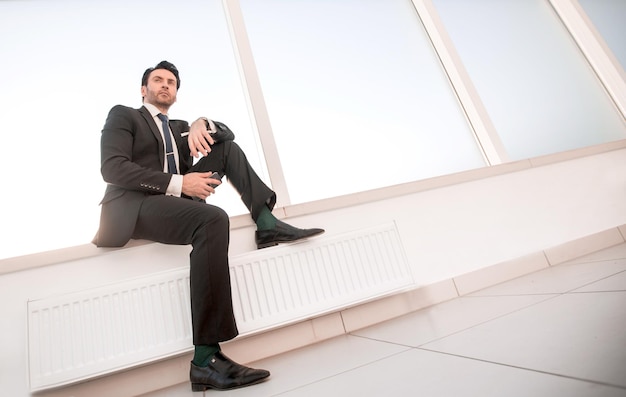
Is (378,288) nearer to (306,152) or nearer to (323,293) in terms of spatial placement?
(323,293)

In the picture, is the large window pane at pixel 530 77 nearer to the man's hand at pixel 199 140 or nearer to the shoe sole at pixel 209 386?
the man's hand at pixel 199 140

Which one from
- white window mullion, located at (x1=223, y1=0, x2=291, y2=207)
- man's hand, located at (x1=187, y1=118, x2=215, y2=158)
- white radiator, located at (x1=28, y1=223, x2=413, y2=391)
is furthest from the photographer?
white window mullion, located at (x1=223, y1=0, x2=291, y2=207)

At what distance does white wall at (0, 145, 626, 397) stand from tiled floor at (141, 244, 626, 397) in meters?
0.42

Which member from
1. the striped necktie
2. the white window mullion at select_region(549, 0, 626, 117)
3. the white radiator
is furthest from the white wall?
the white window mullion at select_region(549, 0, 626, 117)

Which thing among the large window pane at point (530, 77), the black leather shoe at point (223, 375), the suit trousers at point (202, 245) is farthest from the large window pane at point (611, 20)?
the black leather shoe at point (223, 375)

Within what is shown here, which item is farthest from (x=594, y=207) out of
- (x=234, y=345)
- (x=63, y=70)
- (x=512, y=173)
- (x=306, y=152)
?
(x=63, y=70)

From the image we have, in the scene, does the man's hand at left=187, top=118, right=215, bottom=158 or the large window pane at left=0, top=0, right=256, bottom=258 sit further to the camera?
Answer: the large window pane at left=0, top=0, right=256, bottom=258

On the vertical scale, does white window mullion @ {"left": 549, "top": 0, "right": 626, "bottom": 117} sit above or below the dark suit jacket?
above

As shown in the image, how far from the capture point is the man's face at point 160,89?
144cm

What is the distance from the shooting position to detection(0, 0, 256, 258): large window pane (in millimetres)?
1413

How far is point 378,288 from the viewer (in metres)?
1.46

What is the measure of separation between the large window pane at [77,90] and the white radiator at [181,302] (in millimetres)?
384

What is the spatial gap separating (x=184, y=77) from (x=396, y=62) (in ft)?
5.09

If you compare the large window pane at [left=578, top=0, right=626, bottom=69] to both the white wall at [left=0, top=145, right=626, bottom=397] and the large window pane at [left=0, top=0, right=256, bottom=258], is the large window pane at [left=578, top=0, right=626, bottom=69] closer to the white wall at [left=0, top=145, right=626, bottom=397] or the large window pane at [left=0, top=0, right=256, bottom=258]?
the white wall at [left=0, top=145, right=626, bottom=397]
